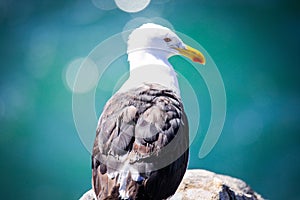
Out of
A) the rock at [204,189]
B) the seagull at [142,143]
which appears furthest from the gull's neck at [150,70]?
the rock at [204,189]

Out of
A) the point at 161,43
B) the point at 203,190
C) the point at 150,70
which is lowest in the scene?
the point at 203,190

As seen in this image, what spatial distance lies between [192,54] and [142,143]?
859mm

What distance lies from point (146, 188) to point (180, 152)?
0.29 m

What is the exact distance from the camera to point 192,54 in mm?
2600

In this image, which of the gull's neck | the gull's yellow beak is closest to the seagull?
the gull's neck

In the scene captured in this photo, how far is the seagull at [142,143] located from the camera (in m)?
1.87

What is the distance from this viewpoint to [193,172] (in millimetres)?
2646

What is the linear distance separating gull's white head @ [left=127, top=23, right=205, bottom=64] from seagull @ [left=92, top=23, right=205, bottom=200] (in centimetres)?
27

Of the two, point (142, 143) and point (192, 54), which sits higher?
point (192, 54)

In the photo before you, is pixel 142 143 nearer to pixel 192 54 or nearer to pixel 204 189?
pixel 204 189

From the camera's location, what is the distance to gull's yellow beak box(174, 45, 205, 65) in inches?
102

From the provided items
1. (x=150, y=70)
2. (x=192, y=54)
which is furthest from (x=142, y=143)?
(x=192, y=54)

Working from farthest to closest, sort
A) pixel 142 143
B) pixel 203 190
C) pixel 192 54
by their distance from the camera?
pixel 192 54, pixel 203 190, pixel 142 143

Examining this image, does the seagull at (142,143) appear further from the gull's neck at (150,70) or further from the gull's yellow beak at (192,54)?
the gull's yellow beak at (192,54)
